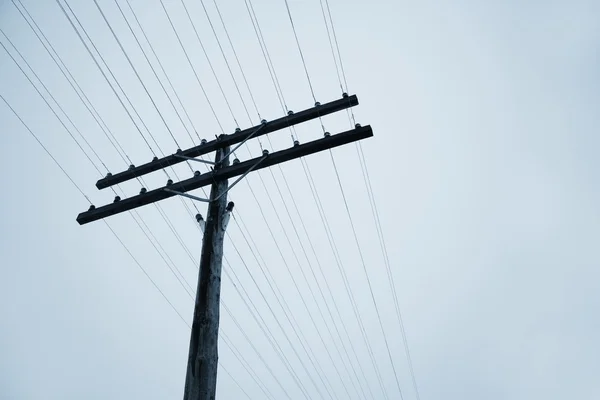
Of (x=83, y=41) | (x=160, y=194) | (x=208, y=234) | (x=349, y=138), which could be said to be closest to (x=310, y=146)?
(x=349, y=138)

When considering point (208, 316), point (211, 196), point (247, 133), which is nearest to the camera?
point (208, 316)

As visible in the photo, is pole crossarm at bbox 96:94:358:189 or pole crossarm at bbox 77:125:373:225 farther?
pole crossarm at bbox 96:94:358:189

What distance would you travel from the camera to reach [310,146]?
5246 mm

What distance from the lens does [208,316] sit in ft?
12.1

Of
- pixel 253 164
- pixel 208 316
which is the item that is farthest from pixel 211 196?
pixel 208 316

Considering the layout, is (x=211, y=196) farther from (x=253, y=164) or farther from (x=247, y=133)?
(x=247, y=133)

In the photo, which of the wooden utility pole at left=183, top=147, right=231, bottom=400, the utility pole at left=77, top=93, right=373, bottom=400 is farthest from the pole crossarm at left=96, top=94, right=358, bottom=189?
the wooden utility pole at left=183, top=147, right=231, bottom=400

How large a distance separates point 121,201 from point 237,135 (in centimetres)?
216

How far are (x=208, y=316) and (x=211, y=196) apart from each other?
1.98 meters

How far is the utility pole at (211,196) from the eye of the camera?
3422 mm

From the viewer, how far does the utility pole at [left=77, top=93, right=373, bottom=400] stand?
3422 mm

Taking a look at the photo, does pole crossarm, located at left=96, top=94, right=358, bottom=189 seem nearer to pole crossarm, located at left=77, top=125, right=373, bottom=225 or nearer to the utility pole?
the utility pole

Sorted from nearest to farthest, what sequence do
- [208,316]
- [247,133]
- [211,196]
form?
[208,316] → [211,196] → [247,133]

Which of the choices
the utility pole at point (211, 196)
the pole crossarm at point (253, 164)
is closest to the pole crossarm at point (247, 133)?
the utility pole at point (211, 196)
